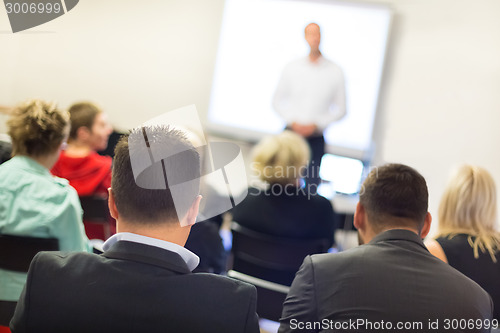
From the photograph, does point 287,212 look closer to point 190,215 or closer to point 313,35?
point 190,215

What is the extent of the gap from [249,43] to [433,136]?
184 cm

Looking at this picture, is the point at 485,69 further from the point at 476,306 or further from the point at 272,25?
the point at 476,306

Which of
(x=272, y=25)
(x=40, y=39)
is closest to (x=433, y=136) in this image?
(x=272, y=25)

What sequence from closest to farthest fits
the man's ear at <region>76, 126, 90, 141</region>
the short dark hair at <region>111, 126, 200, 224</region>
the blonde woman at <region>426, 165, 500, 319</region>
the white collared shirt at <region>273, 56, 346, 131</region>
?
1. the short dark hair at <region>111, 126, 200, 224</region>
2. the blonde woman at <region>426, 165, 500, 319</region>
3. the man's ear at <region>76, 126, 90, 141</region>
4. the white collared shirt at <region>273, 56, 346, 131</region>

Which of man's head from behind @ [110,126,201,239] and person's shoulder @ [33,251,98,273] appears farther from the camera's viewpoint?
man's head from behind @ [110,126,201,239]

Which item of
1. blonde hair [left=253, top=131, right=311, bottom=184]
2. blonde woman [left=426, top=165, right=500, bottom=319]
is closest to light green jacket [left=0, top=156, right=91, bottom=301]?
blonde hair [left=253, top=131, right=311, bottom=184]

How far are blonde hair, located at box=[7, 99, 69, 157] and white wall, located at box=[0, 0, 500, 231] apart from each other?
2.88m

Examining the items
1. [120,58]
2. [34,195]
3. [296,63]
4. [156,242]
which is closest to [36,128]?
[34,195]

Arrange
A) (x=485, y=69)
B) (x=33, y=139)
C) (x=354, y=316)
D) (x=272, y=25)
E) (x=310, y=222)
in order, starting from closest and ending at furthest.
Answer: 1. (x=354, y=316)
2. (x=33, y=139)
3. (x=310, y=222)
4. (x=485, y=69)
5. (x=272, y=25)

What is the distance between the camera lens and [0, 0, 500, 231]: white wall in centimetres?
418

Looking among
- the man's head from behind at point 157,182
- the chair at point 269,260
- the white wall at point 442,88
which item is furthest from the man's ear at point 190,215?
the white wall at point 442,88

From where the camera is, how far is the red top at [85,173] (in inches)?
106

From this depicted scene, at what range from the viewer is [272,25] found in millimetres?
4539

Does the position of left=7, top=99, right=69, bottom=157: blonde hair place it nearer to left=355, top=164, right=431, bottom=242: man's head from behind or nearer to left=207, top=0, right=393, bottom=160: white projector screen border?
left=355, top=164, right=431, bottom=242: man's head from behind
